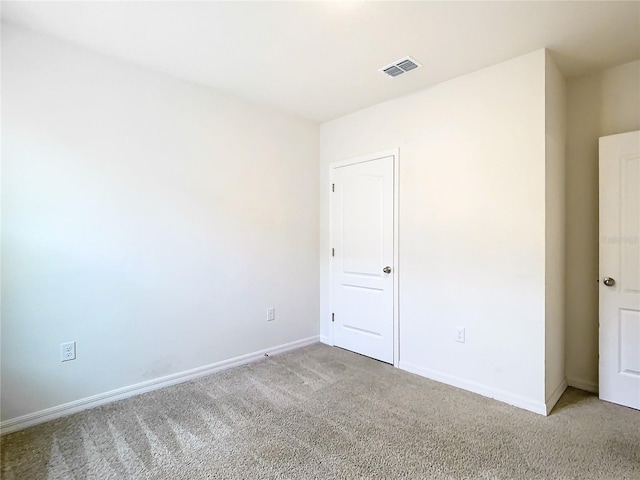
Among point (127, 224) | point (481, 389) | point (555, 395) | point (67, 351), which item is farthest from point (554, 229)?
point (67, 351)

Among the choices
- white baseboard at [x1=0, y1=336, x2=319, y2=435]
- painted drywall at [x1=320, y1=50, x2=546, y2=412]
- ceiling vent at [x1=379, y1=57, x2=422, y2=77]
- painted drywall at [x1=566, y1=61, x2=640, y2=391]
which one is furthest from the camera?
A: painted drywall at [x1=566, y1=61, x2=640, y2=391]

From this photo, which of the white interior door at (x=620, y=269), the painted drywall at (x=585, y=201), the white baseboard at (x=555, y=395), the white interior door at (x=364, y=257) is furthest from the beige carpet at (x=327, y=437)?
the white interior door at (x=364, y=257)

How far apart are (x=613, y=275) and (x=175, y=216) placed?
3.44 metres

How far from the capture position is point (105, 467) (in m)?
1.75

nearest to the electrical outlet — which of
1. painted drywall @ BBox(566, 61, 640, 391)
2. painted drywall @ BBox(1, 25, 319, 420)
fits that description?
painted drywall @ BBox(1, 25, 319, 420)

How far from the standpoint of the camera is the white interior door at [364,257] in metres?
3.22

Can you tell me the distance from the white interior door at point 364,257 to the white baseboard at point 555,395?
1.25m

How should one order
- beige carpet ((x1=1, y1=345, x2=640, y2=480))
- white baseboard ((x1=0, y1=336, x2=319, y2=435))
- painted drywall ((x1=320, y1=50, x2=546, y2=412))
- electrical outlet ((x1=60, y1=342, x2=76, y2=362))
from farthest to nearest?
painted drywall ((x1=320, y1=50, x2=546, y2=412)), electrical outlet ((x1=60, y1=342, x2=76, y2=362)), white baseboard ((x1=0, y1=336, x2=319, y2=435)), beige carpet ((x1=1, y1=345, x2=640, y2=480))

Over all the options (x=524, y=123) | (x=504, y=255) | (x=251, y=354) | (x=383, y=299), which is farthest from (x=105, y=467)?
(x=524, y=123)

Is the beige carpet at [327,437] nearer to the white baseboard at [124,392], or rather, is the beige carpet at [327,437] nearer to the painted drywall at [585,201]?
the white baseboard at [124,392]

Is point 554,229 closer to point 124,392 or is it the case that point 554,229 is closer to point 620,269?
point 620,269

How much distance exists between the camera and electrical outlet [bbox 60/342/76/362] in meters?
2.24

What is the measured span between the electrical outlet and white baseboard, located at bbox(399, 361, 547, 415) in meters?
2.63

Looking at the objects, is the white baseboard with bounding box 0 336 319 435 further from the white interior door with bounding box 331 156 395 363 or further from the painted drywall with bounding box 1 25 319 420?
the white interior door with bounding box 331 156 395 363
